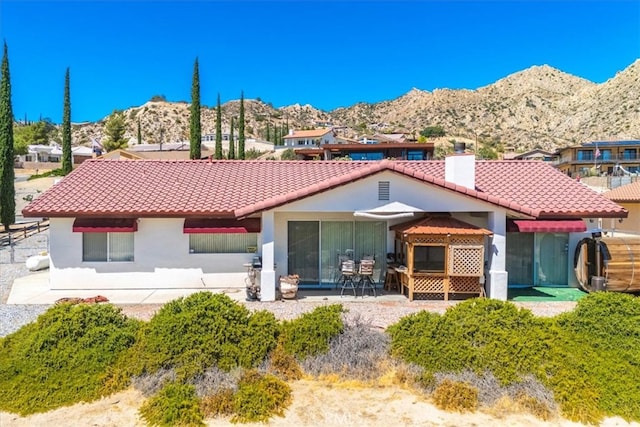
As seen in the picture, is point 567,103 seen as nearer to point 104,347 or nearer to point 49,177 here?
point 49,177

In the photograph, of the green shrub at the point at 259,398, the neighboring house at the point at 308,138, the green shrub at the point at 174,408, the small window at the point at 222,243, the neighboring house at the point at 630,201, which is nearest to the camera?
the green shrub at the point at 174,408

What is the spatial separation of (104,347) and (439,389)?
784 centimetres

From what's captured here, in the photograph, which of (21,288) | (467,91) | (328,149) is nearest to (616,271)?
(21,288)

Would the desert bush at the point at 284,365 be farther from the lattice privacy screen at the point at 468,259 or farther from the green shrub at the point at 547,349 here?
the lattice privacy screen at the point at 468,259

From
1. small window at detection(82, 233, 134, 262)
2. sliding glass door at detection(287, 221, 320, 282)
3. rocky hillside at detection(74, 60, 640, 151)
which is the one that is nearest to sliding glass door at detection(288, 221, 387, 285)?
sliding glass door at detection(287, 221, 320, 282)

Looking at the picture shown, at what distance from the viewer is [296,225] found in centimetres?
1736

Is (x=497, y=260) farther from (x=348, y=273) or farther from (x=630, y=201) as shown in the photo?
(x=630, y=201)

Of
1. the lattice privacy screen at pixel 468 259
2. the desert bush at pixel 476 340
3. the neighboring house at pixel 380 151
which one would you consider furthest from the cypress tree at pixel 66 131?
the desert bush at pixel 476 340

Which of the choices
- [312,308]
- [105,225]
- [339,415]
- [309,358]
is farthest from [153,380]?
[105,225]

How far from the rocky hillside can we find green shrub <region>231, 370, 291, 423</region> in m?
114

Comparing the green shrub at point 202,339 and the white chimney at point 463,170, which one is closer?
the green shrub at point 202,339

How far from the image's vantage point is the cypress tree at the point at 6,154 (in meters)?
37.8

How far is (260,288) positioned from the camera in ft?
51.9

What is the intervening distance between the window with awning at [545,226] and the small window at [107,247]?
15.1 meters
